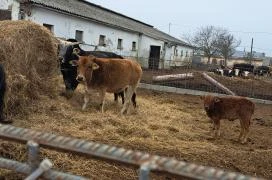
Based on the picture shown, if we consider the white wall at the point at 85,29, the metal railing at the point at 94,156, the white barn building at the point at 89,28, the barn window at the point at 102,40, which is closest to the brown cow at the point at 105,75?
the metal railing at the point at 94,156

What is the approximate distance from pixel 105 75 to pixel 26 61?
2.41 m

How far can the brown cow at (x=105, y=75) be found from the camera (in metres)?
11.4

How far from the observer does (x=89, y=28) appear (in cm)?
2850

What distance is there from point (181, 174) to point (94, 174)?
147 inches

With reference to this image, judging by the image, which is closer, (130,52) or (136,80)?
(136,80)

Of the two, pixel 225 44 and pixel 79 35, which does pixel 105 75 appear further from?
pixel 225 44

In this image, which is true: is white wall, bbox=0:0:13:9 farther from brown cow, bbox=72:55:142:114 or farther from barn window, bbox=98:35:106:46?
brown cow, bbox=72:55:142:114

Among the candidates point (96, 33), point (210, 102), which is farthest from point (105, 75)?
point (96, 33)

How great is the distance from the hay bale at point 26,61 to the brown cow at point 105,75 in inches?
30.9

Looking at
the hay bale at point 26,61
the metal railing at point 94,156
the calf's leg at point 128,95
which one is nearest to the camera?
the metal railing at point 94,156

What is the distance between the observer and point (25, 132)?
292 cm

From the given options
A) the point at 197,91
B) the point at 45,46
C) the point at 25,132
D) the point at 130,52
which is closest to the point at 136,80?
the point at 45,46

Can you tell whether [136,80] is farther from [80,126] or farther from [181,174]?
[181,174]

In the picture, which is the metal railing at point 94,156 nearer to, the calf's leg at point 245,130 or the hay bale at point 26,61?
the hay bale at point 26,61
